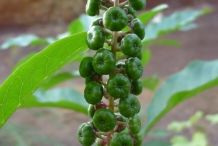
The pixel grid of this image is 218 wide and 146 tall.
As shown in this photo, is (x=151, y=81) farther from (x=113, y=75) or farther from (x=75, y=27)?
(x=113, y=75)

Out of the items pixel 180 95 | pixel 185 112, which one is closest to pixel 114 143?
pixel 180 95

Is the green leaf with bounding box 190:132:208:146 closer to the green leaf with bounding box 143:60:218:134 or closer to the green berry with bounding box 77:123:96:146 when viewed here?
the green leaf with bounding box 143:60:218:134

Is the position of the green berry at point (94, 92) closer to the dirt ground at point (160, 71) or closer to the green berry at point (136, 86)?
Answer: the green berry at point (136, 86)

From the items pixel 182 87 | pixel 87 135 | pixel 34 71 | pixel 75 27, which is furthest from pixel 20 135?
pixel 87 135

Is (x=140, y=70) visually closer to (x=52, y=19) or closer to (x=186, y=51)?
(x=186, y=51)

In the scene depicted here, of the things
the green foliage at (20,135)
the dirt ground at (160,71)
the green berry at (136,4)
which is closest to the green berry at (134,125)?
the green berry at (136,4)
